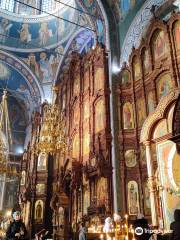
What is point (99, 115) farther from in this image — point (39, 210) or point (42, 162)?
point (39, 210)

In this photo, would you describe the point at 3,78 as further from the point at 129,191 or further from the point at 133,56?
the point at 129,191

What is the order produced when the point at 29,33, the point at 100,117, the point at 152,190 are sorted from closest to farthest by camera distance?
the point at 152,190 < the point at 100,117 < the point at 29,33

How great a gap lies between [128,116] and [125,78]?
209cm

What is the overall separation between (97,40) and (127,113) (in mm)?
5479

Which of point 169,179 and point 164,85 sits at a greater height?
point 164,85

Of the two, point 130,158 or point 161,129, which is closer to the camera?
point 161,129

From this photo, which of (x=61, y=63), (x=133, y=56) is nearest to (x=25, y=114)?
(x=61, y=63)

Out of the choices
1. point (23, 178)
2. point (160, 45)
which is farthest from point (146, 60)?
point (23, 178)

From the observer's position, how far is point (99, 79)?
48.5 ft

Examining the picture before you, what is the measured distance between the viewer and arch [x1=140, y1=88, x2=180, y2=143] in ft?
20.9

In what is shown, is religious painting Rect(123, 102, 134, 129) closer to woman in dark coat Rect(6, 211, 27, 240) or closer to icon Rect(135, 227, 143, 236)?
woman in dark coat Rect(6, 211, 27, 240)

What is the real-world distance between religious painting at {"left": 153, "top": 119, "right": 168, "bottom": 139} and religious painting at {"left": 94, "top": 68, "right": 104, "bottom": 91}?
7.67 metres

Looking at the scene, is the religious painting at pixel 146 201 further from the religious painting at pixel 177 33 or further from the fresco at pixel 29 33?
the fresco at pixel 29 33

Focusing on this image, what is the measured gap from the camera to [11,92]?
2480 centimetres
